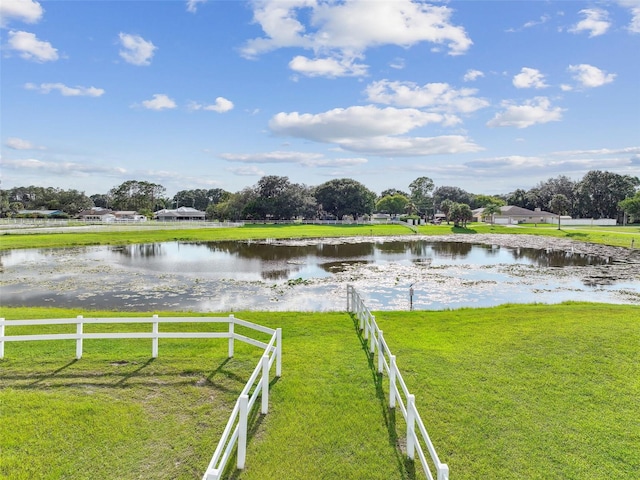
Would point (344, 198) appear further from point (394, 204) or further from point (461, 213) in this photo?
point (461, 213)

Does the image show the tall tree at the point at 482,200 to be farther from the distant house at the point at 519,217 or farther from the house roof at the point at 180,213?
the house roof at the point at 180,213

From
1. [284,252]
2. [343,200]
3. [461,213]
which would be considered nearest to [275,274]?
[284,252]

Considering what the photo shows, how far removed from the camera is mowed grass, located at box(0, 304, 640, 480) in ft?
17.6

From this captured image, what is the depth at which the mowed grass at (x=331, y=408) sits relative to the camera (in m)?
5.37

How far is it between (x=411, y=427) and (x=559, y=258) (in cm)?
3652

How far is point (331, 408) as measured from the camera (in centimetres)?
683

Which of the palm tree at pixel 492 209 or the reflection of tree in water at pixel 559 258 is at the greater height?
the palm tree at pixel 492 209

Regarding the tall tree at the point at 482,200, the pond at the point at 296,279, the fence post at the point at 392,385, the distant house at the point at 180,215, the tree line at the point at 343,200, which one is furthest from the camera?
the tall tree at the point at 482,200

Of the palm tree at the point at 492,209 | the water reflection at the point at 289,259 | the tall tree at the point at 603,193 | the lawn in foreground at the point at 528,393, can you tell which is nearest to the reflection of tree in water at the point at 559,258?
the water reflection at the point at 289,259

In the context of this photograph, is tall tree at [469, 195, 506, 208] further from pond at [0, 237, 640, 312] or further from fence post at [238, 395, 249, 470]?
fence post at [238, 395, 249, 470]

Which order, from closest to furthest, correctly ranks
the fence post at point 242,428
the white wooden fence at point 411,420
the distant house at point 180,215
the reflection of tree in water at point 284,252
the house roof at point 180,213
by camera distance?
the white wooden fence at point 411,420
the fence post at point 242,428
the reflection of tree in water at point 284,252
the house roof at point 180,213
the distant house at point 180,215

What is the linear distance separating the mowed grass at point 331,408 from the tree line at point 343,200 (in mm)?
74025

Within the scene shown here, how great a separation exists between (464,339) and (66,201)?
155783mm

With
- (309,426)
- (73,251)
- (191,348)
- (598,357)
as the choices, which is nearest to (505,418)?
(309,426)
